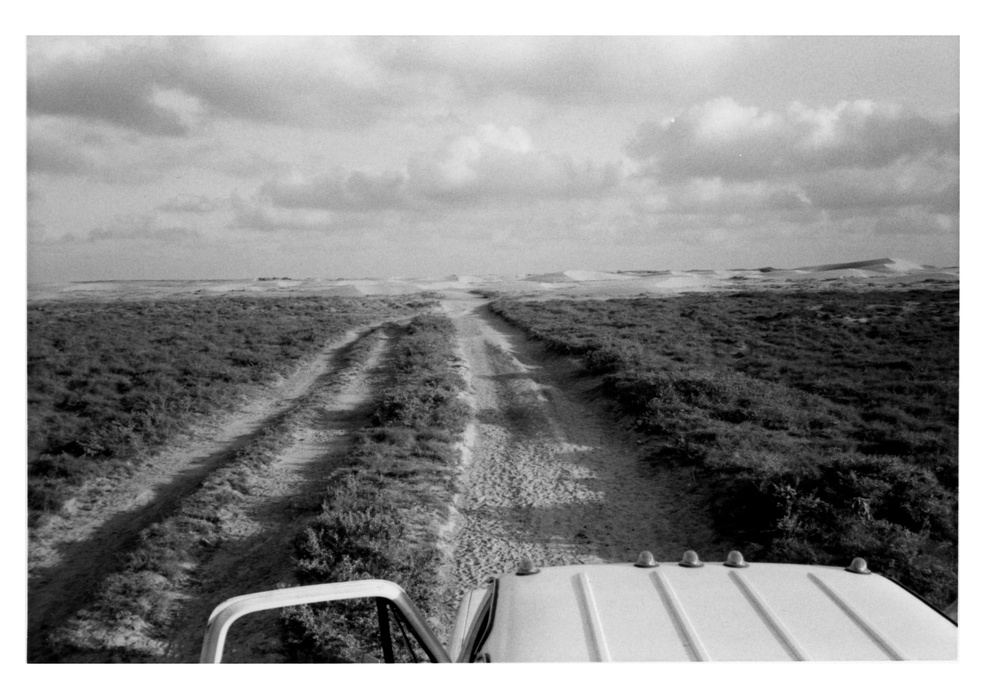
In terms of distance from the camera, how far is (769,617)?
3223 mm

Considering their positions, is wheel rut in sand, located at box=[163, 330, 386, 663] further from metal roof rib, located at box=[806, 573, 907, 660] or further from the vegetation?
metal roof rib, located at box=[806, 573, 907, 660]

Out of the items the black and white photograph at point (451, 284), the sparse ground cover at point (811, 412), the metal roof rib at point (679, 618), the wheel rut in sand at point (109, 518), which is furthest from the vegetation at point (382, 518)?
the sparse ground cover at point (811, 412)

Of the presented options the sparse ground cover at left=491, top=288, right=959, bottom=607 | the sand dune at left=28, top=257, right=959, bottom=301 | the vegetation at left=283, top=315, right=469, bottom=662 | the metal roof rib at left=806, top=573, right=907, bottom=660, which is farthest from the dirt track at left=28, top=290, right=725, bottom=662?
the metal roof rib at left=806, top=573, right=907, bottom=660

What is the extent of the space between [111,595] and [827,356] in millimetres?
10177

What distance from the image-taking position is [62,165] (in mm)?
8578

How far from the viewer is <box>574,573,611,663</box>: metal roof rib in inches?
119

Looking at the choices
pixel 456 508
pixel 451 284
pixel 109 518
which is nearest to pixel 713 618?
pixel 456 508

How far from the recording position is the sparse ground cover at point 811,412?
646 cm

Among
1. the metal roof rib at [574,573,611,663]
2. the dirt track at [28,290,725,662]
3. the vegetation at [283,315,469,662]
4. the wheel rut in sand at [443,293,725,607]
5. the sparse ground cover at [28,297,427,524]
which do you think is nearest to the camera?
A: the metal roof rib at [574,573,611,663]

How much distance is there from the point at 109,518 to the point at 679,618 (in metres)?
6.41

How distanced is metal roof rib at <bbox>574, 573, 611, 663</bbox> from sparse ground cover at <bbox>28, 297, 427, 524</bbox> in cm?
648

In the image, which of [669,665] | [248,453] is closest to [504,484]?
[248,453]

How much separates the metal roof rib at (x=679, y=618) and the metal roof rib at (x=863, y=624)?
69cm
